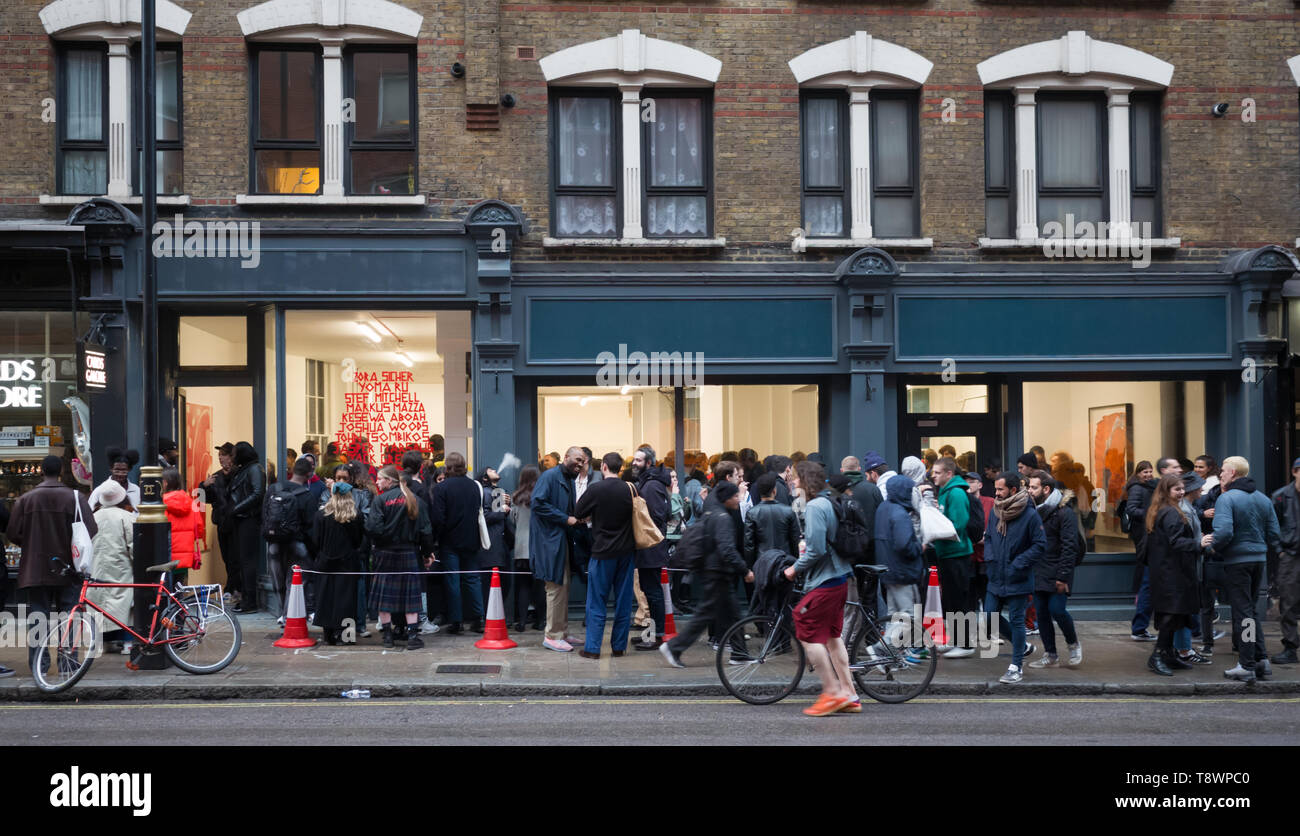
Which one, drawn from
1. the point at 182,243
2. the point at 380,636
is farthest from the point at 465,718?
the point at 182,243

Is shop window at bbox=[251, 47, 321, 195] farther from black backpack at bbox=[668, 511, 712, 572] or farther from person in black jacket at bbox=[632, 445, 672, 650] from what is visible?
black backpack at bbox=[668, 511, 712, 572]

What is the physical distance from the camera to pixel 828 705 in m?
9.27

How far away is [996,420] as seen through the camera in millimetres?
15562

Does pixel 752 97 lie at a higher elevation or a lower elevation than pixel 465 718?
higher

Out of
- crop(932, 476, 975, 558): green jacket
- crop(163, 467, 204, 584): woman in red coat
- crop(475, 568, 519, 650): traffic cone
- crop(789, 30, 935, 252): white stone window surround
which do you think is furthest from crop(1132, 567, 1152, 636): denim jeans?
crop(163, 467, 204, 584): woman in red coat

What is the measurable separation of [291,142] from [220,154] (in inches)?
34.1

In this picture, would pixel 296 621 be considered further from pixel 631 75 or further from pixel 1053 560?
pixel 631 75

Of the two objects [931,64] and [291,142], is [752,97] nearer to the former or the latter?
[931,64]

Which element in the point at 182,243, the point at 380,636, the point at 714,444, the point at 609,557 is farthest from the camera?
the point at 714,444

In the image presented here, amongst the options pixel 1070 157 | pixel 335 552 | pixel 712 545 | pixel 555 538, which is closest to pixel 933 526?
pixel 712 545

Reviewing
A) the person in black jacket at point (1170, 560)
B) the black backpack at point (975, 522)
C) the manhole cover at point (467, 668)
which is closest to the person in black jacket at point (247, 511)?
the manhole cover at point (467, 668)

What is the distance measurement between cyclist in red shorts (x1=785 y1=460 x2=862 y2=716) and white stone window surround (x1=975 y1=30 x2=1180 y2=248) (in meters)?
7.29

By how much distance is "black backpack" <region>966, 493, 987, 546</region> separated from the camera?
1209 centimetres

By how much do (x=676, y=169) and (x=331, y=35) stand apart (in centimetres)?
464
